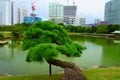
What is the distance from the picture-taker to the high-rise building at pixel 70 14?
513 ft

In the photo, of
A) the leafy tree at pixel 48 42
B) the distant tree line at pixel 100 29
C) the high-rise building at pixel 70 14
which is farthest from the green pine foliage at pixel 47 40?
the high-rise building at pixel 70 14

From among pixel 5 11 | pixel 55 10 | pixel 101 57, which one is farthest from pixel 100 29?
pixel 55 10

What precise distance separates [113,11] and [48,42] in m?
113

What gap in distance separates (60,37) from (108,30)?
59969 mm

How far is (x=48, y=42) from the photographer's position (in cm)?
909

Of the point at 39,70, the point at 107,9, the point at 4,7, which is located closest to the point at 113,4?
the point at 107,9

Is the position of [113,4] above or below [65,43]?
above

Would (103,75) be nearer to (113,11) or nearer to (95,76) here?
(95,76)

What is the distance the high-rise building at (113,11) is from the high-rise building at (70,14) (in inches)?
1271

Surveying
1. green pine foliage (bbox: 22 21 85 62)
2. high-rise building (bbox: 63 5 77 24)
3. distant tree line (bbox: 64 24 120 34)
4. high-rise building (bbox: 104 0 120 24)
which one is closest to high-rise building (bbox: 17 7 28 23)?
high-rise building (bbox: 63 5 77 24)

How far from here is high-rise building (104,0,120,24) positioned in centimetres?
11171

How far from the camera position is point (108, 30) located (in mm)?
67812

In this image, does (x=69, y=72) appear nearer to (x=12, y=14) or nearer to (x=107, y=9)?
(x=107, y=9)

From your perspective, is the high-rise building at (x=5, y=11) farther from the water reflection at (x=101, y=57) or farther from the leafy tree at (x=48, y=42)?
the leafy tree at (x=48, y=42)
